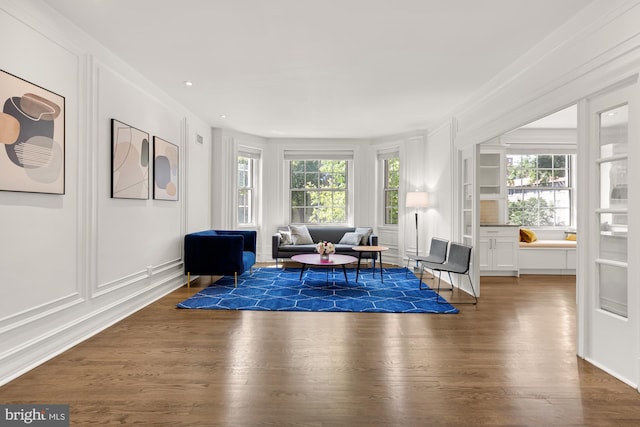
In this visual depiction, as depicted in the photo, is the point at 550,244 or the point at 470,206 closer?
the point at 470,206

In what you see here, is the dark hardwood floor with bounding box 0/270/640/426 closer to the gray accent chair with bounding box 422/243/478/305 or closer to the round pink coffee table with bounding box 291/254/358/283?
the gray accent chair with bounding box 422/243/478/305

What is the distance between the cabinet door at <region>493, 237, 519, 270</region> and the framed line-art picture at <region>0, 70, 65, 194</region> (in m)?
6.14

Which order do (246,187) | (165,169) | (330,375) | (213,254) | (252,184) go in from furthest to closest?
(252,184) → (246,187) → (213,254) → (165,169) → (330,375)

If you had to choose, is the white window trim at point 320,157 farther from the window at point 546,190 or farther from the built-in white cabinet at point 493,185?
the window at point 546,190

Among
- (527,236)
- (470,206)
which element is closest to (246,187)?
(470,206)

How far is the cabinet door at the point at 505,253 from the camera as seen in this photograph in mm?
5977

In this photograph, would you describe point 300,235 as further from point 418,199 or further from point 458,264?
point 458,264

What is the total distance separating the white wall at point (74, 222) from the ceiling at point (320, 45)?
0.31 meters

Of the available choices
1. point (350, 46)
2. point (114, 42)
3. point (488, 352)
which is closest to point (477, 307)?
point (488, 352)

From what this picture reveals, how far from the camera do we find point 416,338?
10.1 ft

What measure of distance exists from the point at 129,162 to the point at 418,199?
15.1ft

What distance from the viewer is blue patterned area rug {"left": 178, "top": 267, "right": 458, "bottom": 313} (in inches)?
158

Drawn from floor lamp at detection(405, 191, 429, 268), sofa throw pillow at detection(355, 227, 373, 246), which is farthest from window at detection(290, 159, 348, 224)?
floor lamp at detection(405, 191, 429, 268)

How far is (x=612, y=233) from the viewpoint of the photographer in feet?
8.05
